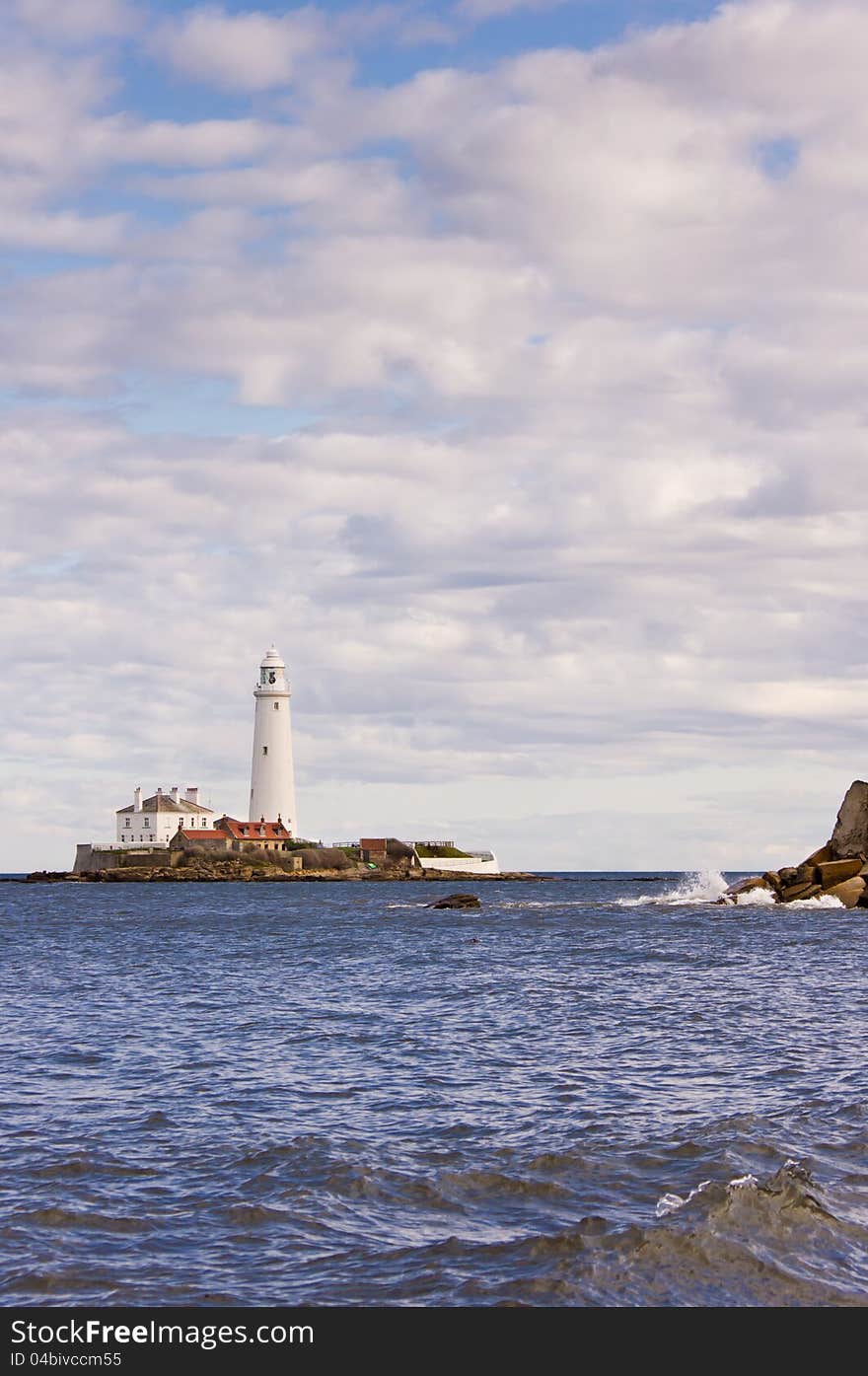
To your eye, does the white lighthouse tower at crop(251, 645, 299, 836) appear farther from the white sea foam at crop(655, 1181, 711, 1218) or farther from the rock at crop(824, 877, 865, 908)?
the white sea foam at crop(655, 1181, 711, 1218)

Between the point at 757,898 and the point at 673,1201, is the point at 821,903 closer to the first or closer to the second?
the point at 757,898

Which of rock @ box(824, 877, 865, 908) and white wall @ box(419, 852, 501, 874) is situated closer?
rock @ box(824, 877, 865, 908)

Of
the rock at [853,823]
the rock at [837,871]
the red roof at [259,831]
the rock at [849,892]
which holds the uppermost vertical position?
the red roof at [259,831]

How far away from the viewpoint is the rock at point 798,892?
88.5m

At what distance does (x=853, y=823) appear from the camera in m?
85.9

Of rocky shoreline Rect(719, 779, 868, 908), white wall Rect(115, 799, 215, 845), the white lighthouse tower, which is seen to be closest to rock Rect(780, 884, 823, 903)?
rocky shoreline Rect(719, 779, 868, 908)

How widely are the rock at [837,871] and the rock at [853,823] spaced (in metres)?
0.78

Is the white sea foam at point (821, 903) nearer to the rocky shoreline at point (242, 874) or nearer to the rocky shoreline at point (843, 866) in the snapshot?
the rocky shoreline at point (843, 866)

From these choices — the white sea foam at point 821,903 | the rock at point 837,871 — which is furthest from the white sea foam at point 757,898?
the rock at point 837,871

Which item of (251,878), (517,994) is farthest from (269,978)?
(251,878)

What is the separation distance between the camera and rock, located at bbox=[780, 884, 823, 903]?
88.5m

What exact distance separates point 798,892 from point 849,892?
222 inches

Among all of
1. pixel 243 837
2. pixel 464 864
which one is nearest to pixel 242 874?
pixel 243 837
